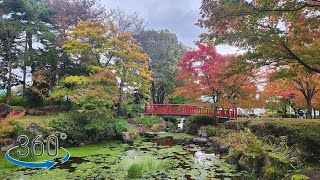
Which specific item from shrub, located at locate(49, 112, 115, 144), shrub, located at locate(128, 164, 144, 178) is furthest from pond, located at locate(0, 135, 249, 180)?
shrub, located at locate(49, 112, 115, 144)

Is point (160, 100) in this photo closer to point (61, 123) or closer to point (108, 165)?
point (61, 123)

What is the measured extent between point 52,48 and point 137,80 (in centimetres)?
676

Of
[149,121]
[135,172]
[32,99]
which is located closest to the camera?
[135,172]

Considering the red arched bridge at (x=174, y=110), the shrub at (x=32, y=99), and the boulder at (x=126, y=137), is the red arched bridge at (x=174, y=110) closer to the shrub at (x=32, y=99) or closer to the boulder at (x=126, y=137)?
the boulder at (x=126, y=137)

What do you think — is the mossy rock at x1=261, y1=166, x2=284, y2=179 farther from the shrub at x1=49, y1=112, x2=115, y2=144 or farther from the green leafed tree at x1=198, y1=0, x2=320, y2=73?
the shrub at x1=49, y1=112, x2=115, y2=144

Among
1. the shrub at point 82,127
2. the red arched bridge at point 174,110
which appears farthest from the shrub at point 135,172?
the red arched bridge at point 174,110

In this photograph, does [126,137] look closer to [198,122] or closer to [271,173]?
[198,122]

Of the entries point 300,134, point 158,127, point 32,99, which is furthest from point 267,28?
point 32,99

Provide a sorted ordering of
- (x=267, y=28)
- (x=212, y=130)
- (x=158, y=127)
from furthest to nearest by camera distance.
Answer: (x=158, y=127), (x=212, y=130), (x=267, y=28)

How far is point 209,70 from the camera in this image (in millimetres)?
14125

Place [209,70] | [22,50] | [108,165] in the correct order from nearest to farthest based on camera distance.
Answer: [108,165] < [209,70] < [22,50]

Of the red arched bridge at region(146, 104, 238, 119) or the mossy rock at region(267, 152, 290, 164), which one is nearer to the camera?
the mossy rock at region(267, 152, 290, 164)

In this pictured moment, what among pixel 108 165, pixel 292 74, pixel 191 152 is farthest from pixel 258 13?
pixel 191 152

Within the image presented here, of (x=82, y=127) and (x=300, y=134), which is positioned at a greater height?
(x=300, y=134)
